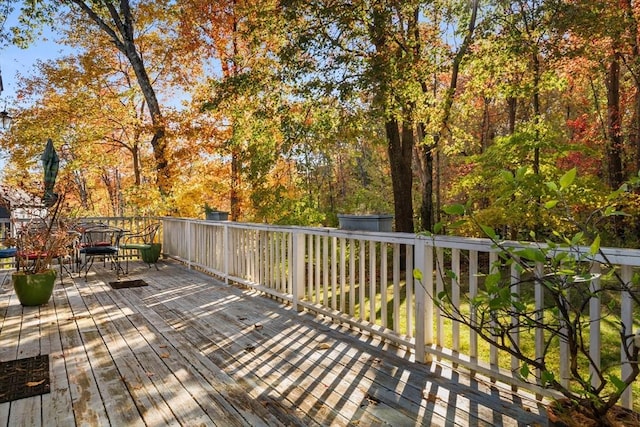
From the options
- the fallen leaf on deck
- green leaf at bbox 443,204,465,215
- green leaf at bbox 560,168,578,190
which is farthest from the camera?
the fallen leaf on deck

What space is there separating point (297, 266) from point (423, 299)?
5.74 feet

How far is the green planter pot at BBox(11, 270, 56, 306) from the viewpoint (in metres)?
4.46

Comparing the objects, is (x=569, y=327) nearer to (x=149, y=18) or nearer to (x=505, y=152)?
(x=505, y=152)

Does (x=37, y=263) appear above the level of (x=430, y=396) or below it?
above

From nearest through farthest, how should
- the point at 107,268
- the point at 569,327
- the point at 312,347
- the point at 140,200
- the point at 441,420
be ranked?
the point at 569,327, the point at 441,420, the point at 312,347, the point at 107,268, the point at 140,200

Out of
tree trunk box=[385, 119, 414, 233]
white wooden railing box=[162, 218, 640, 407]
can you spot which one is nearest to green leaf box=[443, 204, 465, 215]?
white wooden railing box=[162, 218, 640, 407]

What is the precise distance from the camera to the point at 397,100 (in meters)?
6.50

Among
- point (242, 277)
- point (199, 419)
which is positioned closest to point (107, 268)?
point (242, 277)

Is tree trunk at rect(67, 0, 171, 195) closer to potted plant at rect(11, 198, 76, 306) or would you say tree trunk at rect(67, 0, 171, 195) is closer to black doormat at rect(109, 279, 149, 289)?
black doormat at rect(109, 279, 149, 289)

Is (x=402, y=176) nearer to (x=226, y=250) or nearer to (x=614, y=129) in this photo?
(x=226, y=250)

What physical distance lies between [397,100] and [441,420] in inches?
207

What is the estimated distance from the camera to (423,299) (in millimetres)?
2805

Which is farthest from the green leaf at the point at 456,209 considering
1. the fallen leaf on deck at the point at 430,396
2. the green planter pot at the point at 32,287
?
the green planter pot at the point at 32,287

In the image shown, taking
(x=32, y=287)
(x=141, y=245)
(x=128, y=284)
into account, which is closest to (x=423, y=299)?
(x=32, y=287)
